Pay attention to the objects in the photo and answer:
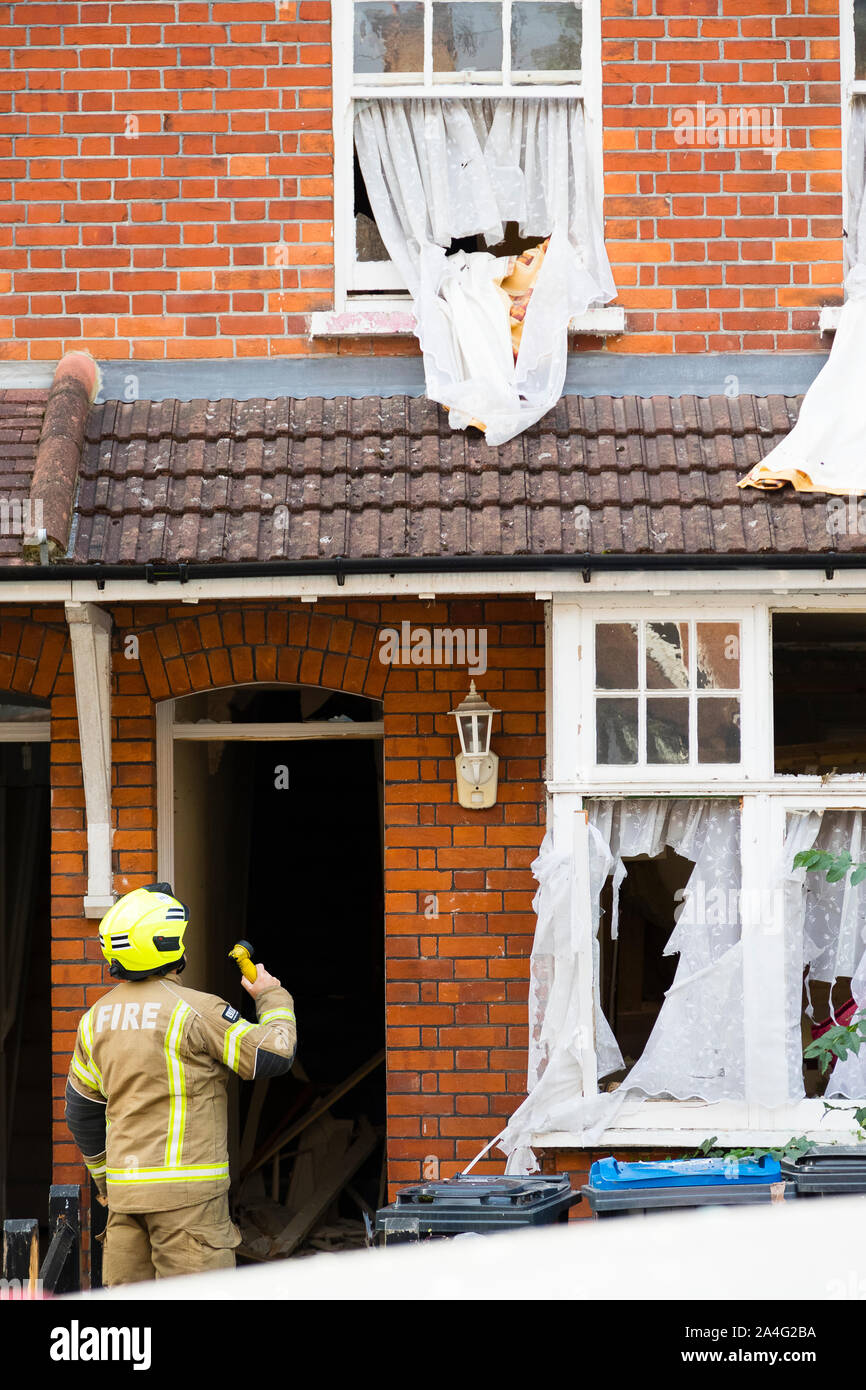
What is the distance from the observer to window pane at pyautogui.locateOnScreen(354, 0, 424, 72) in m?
6.60

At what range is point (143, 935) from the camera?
191 inches

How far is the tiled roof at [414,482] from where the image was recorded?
5688 millimetres

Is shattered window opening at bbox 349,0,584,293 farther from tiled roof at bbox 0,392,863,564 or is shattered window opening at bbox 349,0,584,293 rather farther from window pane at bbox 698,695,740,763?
window pane at bbox 698,695,740,763

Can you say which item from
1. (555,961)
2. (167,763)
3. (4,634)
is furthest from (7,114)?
(555,961)

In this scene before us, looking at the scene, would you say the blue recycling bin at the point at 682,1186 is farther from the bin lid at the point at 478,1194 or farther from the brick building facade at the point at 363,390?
the brick building facade at the point at 363,390

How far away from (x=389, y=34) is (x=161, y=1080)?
4592 mm

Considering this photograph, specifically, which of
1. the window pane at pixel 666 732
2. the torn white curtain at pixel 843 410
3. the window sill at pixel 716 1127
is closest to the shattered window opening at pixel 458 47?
the torn white curtain at pixel 843 410

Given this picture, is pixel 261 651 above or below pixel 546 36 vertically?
below

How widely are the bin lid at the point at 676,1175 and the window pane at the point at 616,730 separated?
1.72 metres

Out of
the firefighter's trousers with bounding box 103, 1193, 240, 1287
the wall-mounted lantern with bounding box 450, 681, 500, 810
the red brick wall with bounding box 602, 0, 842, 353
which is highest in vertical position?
the red brick wall with bounding box 602, 0, 842, 353

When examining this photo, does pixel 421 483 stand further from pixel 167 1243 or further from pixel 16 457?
pixel 167 1243

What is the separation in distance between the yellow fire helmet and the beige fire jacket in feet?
0.28
